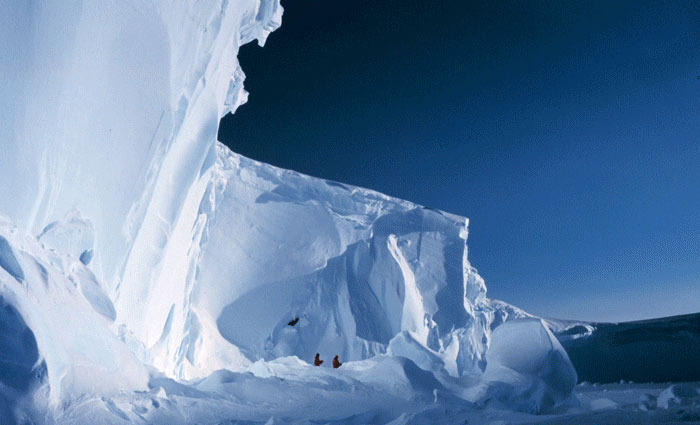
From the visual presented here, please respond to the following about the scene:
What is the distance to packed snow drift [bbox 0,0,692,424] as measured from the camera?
466 centimetres

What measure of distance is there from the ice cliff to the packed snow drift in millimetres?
26

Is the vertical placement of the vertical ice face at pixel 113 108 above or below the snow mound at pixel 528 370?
above

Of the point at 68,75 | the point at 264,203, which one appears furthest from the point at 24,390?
the point at 264,203

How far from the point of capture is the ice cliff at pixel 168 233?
5020 millimetres

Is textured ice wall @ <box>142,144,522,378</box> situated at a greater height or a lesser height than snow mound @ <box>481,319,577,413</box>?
greater

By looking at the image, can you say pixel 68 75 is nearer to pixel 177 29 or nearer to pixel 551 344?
pixel 177 29

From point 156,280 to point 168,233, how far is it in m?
0.88

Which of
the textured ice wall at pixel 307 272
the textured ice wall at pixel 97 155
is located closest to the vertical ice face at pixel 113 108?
the textured ice wall at pixel 97 155

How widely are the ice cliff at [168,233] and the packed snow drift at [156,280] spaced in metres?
0.03

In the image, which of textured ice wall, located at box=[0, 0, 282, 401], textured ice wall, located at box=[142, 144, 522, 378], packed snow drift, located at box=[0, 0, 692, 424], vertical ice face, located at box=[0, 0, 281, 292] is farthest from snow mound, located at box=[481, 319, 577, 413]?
vertical ice face, located at box=[0, 0, 281, 292]

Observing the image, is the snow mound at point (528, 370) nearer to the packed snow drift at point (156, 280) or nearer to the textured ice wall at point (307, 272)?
the packed snow drift at point (156, 280)

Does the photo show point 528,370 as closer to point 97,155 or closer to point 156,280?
point 156,280

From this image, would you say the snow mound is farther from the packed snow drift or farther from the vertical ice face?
the vertical ice face

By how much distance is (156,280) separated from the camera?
906 cm
